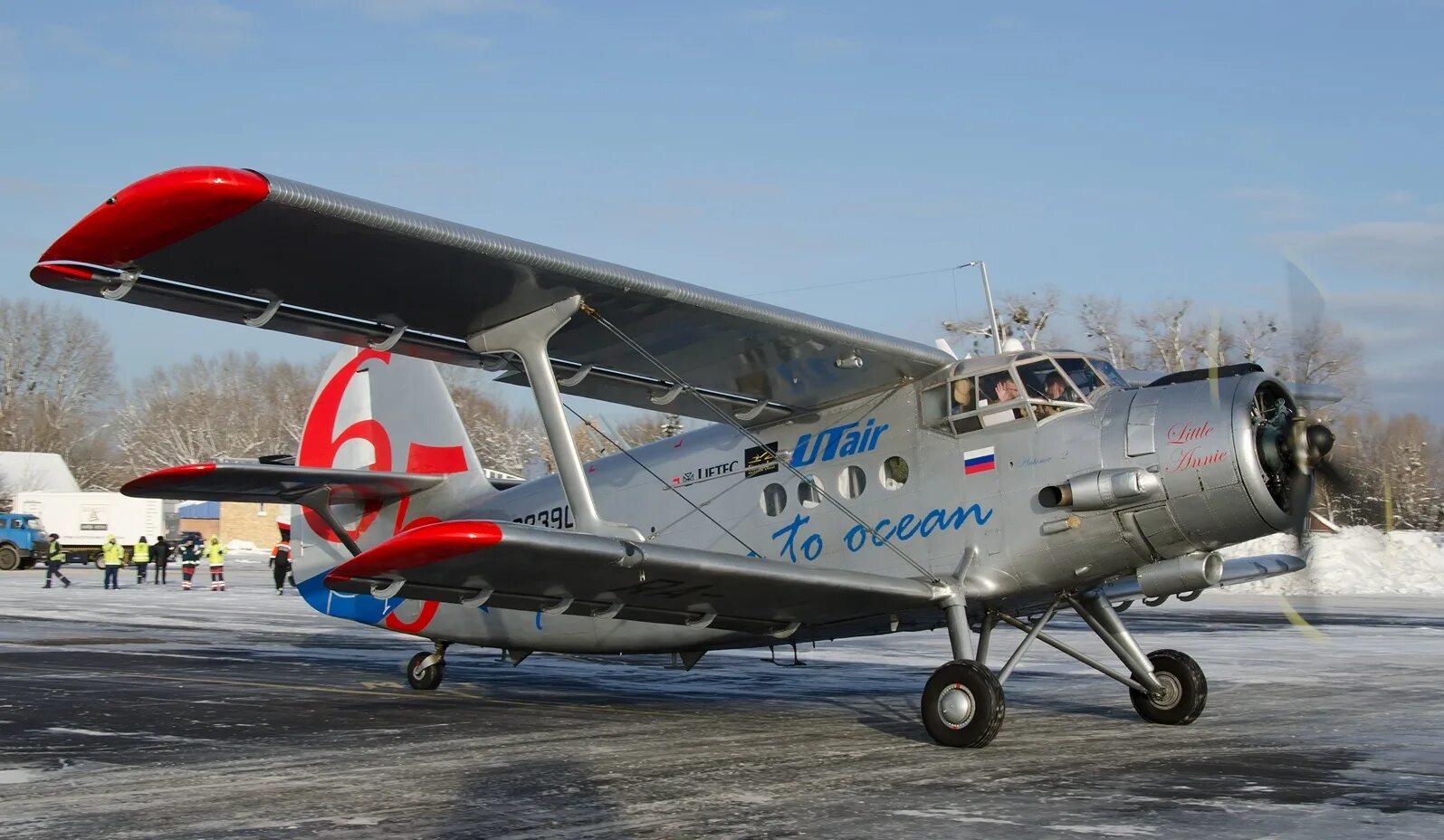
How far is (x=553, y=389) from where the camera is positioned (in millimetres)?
8945

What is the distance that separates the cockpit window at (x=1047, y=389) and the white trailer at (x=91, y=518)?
5386cm

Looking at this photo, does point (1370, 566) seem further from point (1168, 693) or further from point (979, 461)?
point (979, 461)

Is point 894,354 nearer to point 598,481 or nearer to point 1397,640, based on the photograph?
point 598,481

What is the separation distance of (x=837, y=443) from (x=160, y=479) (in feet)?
18.4

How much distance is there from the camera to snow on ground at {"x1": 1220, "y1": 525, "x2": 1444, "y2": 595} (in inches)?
1315

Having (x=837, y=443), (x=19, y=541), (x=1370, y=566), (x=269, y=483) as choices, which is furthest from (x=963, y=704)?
(x=19, y=541)

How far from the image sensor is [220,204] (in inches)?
264

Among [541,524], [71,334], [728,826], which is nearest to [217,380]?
[71,334]

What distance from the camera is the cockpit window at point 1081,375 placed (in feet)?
30.9

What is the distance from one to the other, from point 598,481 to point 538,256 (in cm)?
412

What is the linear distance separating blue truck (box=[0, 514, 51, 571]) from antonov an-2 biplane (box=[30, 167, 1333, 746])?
46881 millimetres

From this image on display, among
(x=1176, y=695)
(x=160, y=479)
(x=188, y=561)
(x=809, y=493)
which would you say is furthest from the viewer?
Result: (x=188, y=561)

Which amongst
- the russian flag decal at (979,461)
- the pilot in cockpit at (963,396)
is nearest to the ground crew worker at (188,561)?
the pilot in cockpit at (963,396)

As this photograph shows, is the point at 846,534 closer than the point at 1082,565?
No
